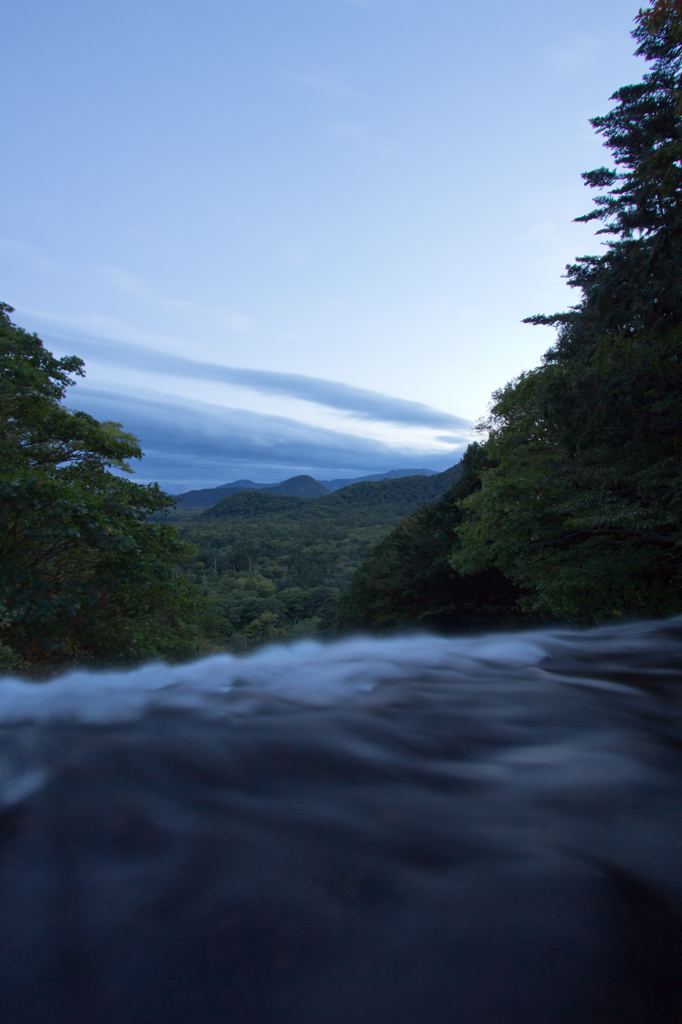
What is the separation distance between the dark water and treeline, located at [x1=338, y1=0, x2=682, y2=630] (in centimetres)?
770

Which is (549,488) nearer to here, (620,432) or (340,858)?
(620,432)

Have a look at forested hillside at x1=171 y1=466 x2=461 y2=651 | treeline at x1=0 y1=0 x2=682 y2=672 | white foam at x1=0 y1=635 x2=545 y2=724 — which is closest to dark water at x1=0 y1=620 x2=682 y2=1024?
white foam at x1=0 y1=635 x2=545 y2=724

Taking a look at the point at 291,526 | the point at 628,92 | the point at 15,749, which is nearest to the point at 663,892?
the point at 15,749

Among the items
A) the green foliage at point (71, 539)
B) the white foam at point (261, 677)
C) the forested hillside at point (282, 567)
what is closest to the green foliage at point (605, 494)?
the white foam at point (261, 677)

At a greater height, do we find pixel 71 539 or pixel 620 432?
pixel 620 432

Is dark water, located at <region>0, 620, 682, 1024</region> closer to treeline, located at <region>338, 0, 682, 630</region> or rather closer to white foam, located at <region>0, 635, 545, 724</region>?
white foam, located at <region>0, 635, 545, 724</region>

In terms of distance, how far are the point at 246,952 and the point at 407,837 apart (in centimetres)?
99

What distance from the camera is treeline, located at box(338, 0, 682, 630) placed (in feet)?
33.9

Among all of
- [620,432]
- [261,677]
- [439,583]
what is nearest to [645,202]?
[620,432]

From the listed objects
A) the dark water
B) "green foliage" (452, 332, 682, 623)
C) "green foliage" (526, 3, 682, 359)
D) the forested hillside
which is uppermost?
"green foliage" (526, 3, 682, 359)

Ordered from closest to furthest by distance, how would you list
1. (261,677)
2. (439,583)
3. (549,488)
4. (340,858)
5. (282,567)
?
(340,858) → (261,677) → (549,488) → (439,583) → (282,567)

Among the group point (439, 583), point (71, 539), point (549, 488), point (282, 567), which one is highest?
point (549, 488)

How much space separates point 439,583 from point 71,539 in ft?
58.0

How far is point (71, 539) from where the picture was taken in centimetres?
1111
